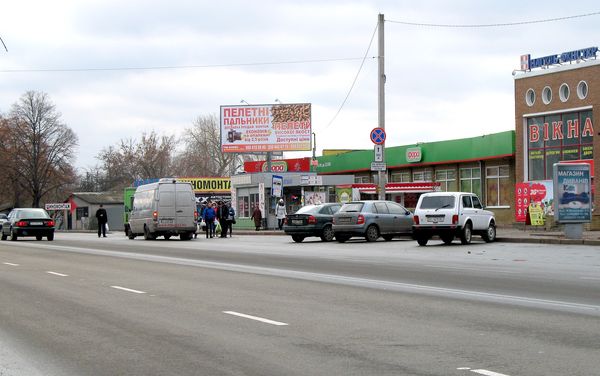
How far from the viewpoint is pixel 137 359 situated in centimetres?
757

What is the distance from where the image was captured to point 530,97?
44.8m

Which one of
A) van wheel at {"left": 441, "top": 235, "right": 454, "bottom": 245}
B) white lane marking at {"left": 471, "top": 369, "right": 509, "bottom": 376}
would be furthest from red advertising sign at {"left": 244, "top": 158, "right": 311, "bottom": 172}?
white lane marking at {"left": 471, "top": 369, "right": 509, "bottom": 376}

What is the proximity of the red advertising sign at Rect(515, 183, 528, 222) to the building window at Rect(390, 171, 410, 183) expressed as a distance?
14830mm

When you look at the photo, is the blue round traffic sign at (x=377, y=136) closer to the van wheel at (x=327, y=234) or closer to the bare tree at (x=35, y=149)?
the van wheel at (x=327, y=234)

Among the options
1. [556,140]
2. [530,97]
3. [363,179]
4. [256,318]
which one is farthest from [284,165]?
[256,318]

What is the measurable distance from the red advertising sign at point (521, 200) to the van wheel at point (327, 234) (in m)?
13.3

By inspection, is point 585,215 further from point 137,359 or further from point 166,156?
point 166,156

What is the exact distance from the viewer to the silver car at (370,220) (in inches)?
1235

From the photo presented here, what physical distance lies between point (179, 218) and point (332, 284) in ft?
77.9

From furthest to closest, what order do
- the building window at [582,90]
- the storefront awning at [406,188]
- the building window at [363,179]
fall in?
the building window at [363,179], the storefront awning at [406,188], the building window at [582,90]

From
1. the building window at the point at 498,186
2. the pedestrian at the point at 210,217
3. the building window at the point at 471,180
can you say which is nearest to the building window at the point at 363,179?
the building window at the point at 471,180

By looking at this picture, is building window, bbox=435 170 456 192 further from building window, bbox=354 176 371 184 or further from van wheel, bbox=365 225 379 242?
van wheel, bbox=365 225 379 242

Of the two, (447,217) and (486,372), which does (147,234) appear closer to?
(447,217)

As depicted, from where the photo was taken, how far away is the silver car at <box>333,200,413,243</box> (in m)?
31.4
